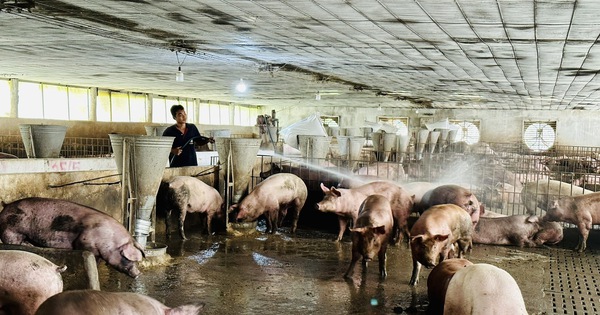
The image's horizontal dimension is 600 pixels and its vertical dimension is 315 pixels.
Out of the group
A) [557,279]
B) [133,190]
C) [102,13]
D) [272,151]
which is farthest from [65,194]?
[272,151]

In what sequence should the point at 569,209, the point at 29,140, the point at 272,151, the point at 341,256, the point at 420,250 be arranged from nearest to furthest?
the point at 420,250 < the point at 341,256 < the point at 569,209 < the point at 29,140 < the point at 272,151

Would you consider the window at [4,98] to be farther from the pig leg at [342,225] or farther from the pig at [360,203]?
the pig leg at [342,225]

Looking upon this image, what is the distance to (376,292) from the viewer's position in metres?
7.00

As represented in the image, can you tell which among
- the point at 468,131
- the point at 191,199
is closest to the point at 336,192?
the point at 191,199

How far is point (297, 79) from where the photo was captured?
1670cm

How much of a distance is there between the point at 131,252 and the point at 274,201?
480 cm

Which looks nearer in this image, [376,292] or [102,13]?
[376,292]

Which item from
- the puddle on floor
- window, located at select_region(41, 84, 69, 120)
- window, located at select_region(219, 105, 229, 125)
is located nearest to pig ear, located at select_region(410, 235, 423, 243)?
the puddle on floor

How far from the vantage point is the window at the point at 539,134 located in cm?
2919

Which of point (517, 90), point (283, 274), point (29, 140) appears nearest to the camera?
point (283, 274)

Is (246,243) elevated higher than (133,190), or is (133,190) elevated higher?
(133,190)

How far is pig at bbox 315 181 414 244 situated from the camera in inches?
397

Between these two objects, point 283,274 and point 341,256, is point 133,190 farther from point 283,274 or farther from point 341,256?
point 341,256

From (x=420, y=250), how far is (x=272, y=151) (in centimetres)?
930
